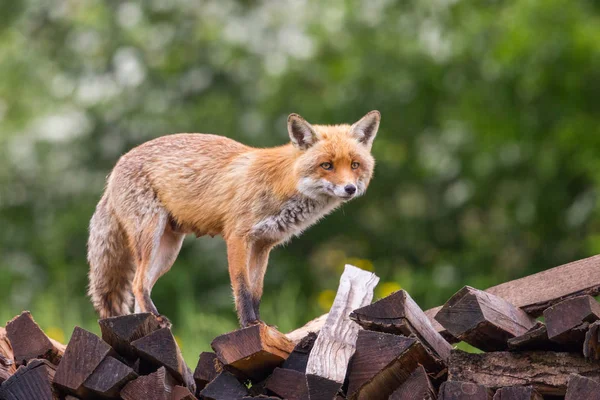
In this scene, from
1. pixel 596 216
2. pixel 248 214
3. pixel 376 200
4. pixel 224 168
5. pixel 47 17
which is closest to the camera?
pixel 248 214

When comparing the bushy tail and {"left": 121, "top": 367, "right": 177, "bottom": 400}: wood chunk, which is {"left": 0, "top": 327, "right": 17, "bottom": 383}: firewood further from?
the bushy tail

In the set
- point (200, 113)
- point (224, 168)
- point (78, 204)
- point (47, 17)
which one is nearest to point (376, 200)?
point (200, 113)

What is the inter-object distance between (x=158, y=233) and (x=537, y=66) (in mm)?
7357

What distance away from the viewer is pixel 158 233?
552cm

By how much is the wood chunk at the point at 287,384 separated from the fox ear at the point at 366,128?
82.1 inches

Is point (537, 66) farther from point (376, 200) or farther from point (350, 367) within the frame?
point (350, 367)

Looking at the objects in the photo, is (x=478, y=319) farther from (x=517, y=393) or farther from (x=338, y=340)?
(x=338, y=340)

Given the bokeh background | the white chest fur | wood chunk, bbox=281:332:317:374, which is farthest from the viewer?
the bokeh background

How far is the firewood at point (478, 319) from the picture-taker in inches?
151

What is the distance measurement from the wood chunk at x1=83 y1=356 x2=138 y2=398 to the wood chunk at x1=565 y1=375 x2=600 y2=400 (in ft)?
6.05

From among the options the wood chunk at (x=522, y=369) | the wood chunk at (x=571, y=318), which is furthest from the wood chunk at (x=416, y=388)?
the wood chunk at (x=571, y=318)

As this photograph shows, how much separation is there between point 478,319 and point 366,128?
2246mm

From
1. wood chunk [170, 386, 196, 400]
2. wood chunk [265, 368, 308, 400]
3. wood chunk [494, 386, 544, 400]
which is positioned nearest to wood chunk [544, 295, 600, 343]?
wood chunk [494, 386, 544, 400]

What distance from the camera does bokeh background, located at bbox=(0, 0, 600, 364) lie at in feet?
40.7
